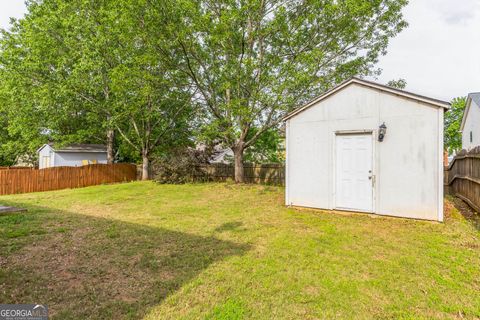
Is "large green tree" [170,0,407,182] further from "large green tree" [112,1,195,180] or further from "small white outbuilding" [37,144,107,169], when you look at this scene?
"small white outbuilding" [37,144,107,169]

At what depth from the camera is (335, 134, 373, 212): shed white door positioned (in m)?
6.97

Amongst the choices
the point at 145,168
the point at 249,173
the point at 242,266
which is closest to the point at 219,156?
the point at 145,168

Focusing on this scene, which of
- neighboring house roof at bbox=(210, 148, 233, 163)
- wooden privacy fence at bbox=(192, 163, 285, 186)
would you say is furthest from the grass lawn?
neighboring house roof at bbox=(210, 148, 233, 163)

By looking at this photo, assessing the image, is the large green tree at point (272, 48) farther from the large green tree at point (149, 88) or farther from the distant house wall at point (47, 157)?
the distant house wall at point (47, 157)

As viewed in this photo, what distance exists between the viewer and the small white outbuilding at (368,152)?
6.27m

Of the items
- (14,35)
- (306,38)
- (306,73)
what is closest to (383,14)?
(306,38)

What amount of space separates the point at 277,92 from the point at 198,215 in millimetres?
6256

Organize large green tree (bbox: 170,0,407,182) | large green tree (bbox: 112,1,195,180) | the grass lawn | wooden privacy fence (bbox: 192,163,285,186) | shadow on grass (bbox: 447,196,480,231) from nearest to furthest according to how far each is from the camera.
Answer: the grass lawn, shadow on grass (bbox: 447,196,480,231), large green tree (bbox: 170,0,407,182), large green tree (bbox: 112,1,195,180), wooden privacy fence (bbox: 192,163,285,186)

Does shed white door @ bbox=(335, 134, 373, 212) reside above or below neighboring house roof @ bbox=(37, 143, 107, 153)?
below

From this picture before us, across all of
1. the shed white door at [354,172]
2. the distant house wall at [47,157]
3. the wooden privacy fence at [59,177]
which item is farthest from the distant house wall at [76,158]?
the shed white door at [354,172]

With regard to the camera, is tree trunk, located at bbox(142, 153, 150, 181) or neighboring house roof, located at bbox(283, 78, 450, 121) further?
tree trunk, located at bbox(142, 153, 150, 181)

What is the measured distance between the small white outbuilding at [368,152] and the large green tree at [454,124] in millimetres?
24579

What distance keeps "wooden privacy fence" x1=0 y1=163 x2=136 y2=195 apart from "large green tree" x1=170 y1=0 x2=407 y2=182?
8306 millimetres

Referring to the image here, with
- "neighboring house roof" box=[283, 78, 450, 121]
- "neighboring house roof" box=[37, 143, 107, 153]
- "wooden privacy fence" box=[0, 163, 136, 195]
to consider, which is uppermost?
"neighboring house roof" box=[283, 78, 450, 121]
